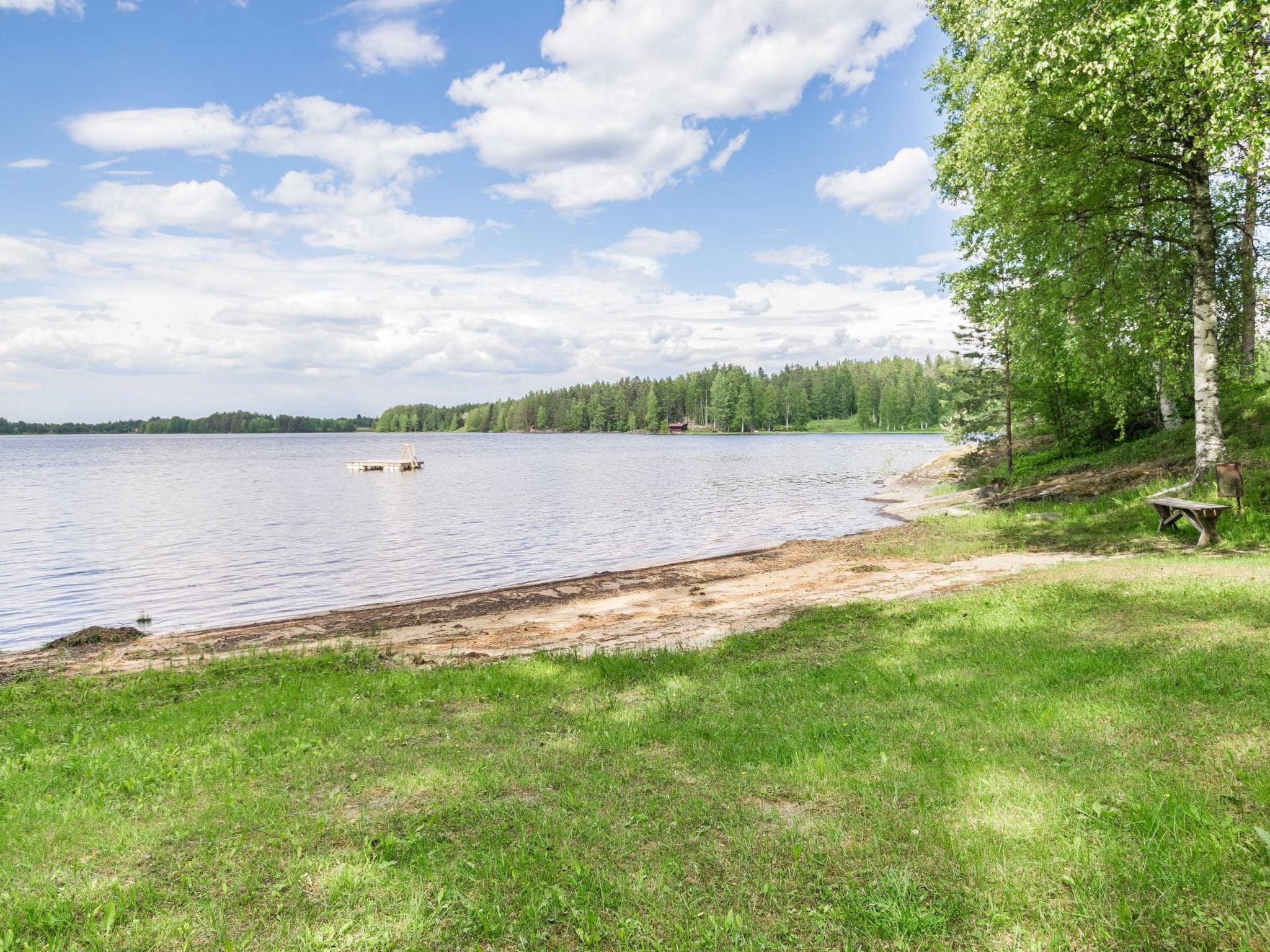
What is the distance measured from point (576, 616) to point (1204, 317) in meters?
16.9

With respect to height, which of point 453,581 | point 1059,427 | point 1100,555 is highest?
point 1059,427

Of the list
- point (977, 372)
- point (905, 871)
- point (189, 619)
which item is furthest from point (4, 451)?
point (905, 871)

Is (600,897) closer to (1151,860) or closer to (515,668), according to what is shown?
(1151,860)

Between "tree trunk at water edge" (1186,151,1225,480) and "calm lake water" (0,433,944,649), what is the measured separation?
14861 millimetres

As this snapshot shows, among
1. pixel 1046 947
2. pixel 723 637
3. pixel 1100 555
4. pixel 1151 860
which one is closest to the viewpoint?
pixel 1046 947

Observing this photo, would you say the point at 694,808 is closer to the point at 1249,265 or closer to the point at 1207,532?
the point at 1207,532

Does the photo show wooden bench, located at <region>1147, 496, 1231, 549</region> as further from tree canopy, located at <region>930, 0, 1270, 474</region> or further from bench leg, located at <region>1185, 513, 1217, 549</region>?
tree canopy, located at <region>930, 0, 1270, 474</region>

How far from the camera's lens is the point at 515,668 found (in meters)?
10.7

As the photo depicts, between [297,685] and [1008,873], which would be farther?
[297,685]

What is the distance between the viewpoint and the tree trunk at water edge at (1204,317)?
56.7 ft

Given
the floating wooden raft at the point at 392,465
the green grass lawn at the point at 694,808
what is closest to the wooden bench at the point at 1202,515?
the green grass lawn at the point at 694,808

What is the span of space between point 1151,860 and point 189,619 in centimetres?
2082

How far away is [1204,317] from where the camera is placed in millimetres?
17422

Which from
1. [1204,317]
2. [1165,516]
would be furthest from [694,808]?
[1204,317]
